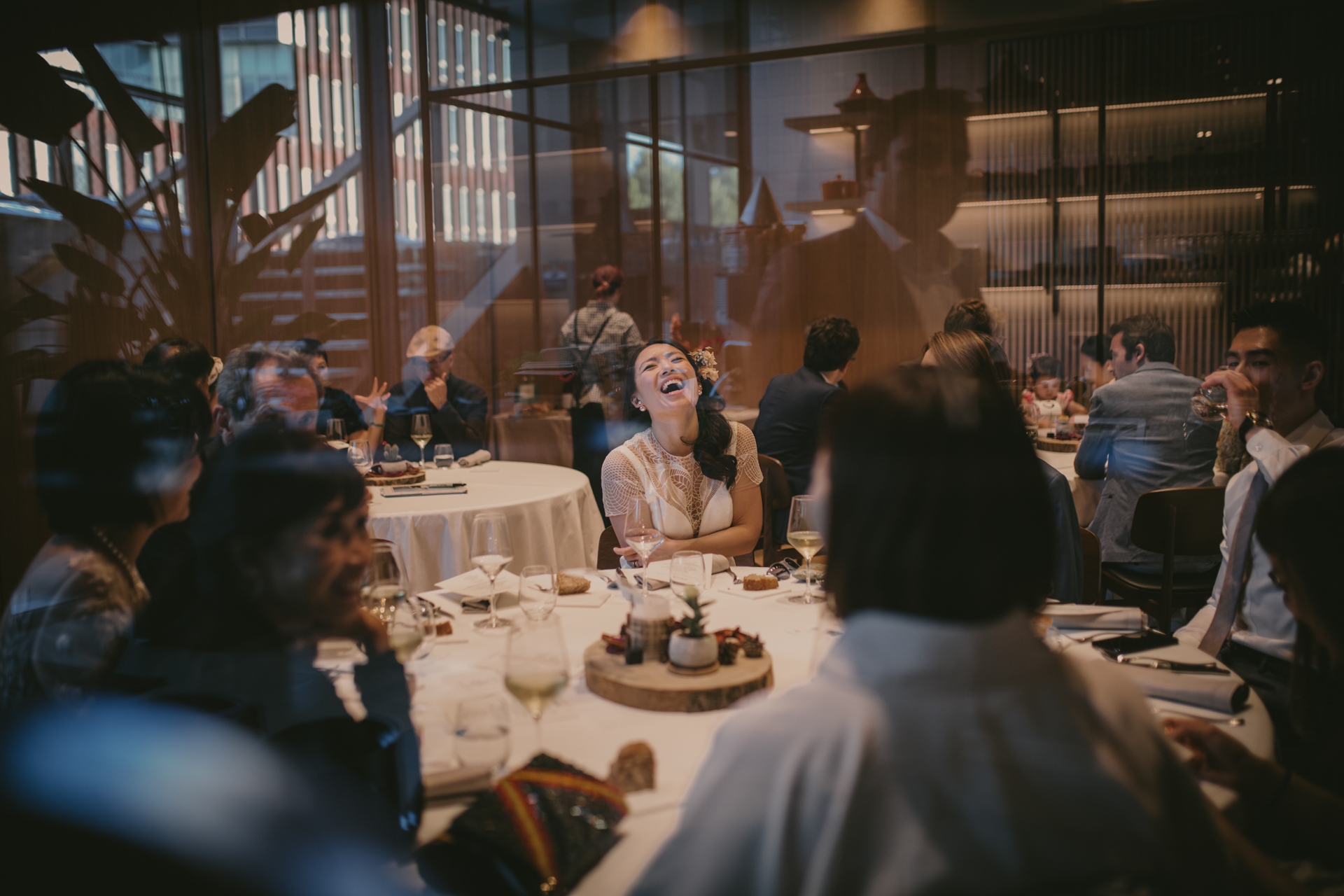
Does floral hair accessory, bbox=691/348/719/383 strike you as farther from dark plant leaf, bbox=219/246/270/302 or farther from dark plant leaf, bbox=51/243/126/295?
dark plant leaf, bbox=219/246/270/302

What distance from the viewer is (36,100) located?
9.15 feet

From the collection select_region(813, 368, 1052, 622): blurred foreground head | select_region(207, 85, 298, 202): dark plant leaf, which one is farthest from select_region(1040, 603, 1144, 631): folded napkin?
select_region(207, 85, 298, 202): dark plant leaf

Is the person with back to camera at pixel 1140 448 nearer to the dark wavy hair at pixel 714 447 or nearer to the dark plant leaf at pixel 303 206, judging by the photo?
the dark wavy hair at pixel 714 447

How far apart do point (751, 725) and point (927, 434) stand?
0.96 feet

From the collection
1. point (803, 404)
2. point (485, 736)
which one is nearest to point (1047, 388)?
point (803, 404)

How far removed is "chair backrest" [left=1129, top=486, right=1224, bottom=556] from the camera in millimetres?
3057

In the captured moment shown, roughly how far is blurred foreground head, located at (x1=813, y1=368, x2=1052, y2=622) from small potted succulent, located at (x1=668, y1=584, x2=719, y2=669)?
0.62 m

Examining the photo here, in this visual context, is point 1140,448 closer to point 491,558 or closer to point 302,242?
point 491,558

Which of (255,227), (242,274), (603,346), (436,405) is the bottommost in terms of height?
(436,405)

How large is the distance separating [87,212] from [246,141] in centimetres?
180

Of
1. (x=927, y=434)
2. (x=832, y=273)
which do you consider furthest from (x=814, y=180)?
(x=927, y=434)

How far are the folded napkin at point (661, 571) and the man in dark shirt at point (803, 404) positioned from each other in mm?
1984

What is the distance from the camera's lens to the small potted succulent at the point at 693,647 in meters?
1.44

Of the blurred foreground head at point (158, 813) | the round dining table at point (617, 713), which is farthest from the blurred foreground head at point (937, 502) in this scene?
the blurred foreground head at point (158, 813)
